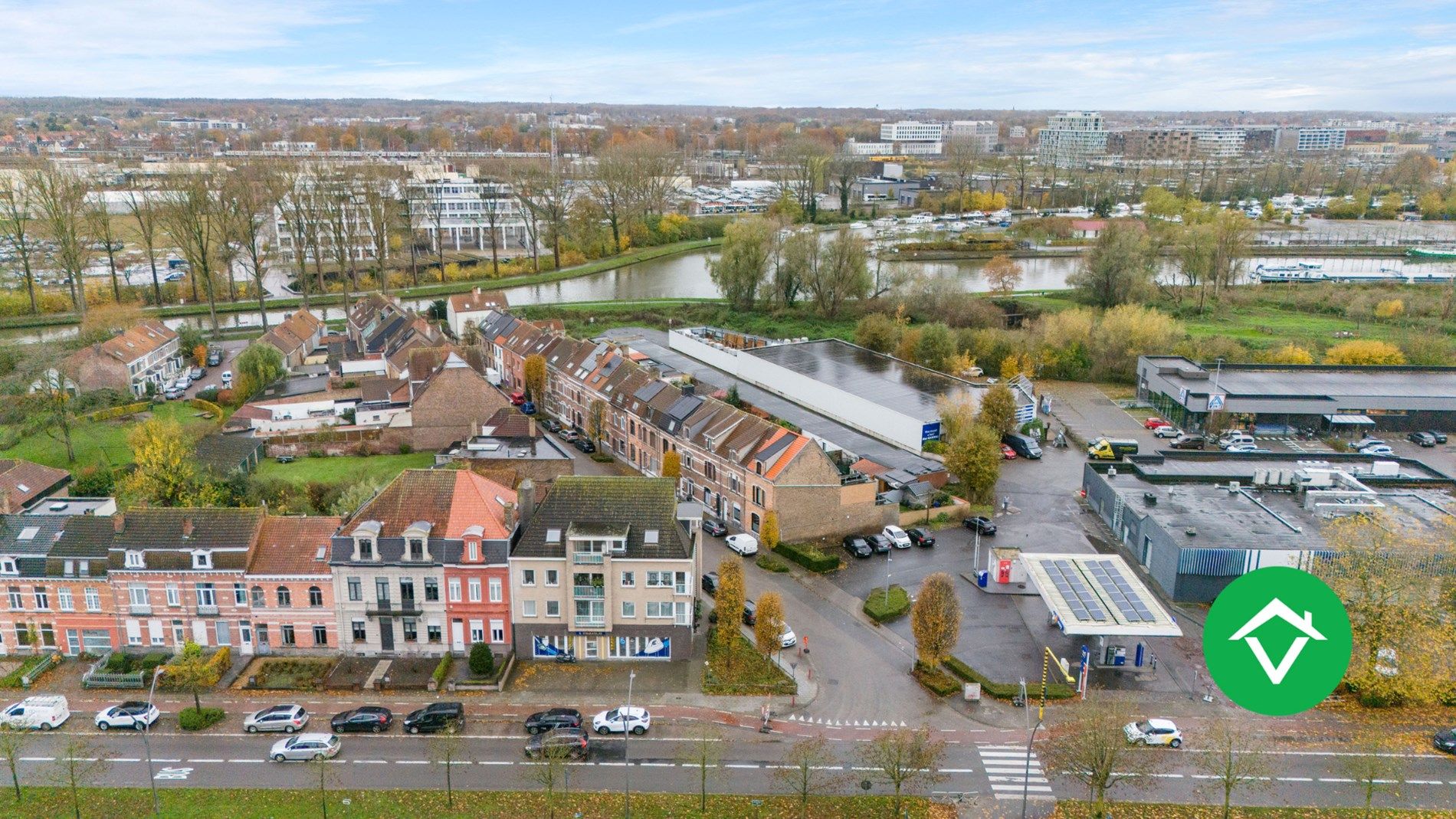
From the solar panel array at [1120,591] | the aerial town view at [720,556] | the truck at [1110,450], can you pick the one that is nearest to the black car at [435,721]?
the aerial town view at [720,556]

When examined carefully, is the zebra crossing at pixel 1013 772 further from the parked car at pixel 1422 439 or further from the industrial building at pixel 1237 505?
the parked car at pixel 1422 439

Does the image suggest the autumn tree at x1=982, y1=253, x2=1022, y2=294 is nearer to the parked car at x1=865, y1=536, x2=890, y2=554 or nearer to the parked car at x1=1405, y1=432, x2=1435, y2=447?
the parked car at x1=1405, y1=432, x2=1435, y2=447

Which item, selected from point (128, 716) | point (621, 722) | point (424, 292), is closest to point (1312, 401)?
point (621, 722)

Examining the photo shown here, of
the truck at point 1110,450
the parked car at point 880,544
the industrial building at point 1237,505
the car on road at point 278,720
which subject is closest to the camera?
the car on road at point 278,720

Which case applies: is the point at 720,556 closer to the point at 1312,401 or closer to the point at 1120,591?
the point at 1120,591

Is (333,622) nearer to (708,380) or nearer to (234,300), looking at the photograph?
(708,380)

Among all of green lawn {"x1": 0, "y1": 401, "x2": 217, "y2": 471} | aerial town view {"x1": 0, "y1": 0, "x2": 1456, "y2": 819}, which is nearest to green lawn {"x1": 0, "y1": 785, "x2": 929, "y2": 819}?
aerial town view {"x1": 0, "y1": 0, "x2": 1456, "y2": 819}
